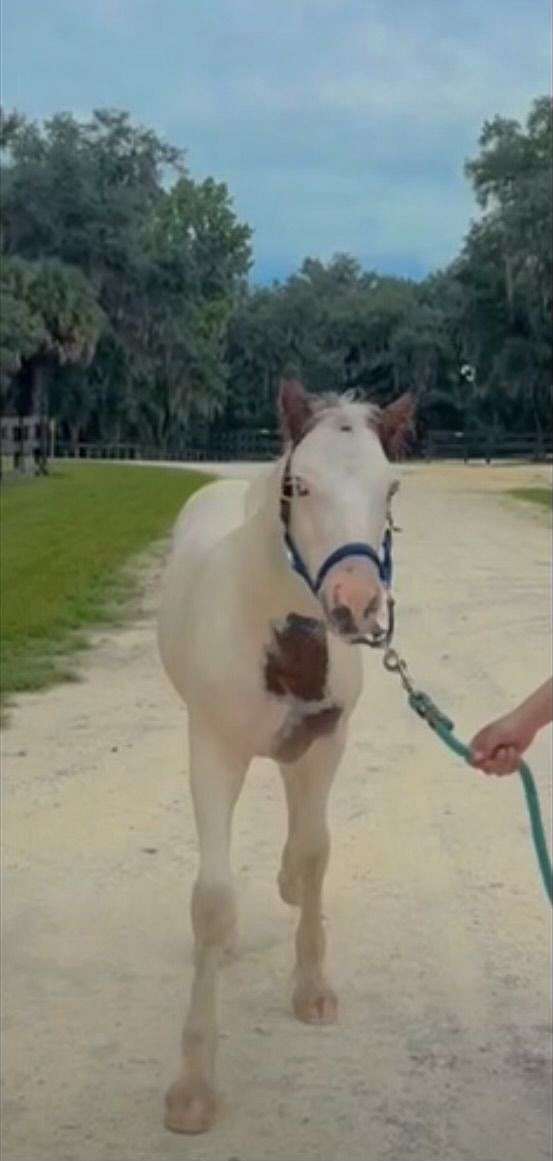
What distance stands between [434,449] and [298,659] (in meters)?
48.8

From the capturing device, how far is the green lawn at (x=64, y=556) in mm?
10508

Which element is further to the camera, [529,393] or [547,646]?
[529,393]

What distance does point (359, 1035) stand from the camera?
4.32m

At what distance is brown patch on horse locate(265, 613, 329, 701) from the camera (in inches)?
147

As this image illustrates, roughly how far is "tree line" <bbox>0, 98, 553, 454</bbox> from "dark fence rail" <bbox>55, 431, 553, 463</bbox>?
1.88ft

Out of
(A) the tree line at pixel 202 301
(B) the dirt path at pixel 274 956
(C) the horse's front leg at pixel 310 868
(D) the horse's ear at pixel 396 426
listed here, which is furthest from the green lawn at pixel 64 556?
(A) the tree line at pixel 202 301

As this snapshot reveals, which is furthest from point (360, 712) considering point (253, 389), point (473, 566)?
point (253, 389)

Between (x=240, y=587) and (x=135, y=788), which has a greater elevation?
(x=240, y=587)

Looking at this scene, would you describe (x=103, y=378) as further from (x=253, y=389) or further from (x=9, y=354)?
(x=9, y=354)

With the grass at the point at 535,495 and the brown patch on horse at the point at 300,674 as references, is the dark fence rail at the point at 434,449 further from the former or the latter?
the brown patch on horse at the point at 300,674

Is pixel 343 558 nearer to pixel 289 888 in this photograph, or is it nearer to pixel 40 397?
pixel 289 888

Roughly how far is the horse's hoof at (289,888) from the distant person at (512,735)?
1.54 meters

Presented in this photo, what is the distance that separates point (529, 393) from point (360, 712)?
4468cm

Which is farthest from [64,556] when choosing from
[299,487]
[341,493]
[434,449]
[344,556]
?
[434,449]
